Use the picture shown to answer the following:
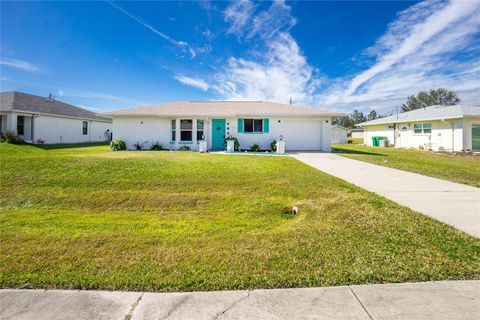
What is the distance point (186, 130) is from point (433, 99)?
74.0m

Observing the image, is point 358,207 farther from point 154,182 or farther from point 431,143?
point 431,143

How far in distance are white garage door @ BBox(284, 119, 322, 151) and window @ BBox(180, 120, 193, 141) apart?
7.25 metres

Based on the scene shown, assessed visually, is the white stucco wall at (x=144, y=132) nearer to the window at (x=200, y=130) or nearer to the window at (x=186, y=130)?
the window at (x=186, y=130)

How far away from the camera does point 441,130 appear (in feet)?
68.2

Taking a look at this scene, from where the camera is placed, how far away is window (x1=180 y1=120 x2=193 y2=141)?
17.9m

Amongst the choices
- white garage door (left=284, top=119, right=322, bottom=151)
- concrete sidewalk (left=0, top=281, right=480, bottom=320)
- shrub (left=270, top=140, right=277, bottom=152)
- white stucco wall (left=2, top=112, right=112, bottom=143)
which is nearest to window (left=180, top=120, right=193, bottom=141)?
shrub (left=270, top=140, right=277, bottom=152)

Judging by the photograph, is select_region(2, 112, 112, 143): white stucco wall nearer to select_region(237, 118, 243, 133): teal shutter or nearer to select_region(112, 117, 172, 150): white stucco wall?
select_region(112, 117, 172, 150): white stucco wall

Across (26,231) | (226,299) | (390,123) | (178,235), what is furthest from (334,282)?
(390,123)

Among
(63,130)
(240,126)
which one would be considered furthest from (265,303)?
(63,130)

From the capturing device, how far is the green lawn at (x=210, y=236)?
9.34 feet

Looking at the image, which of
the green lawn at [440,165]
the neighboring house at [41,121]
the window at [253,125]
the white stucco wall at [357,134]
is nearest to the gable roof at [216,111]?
the window at [253,125]

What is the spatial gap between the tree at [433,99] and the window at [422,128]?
165 feet

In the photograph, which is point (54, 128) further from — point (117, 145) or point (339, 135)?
point (339, 135)

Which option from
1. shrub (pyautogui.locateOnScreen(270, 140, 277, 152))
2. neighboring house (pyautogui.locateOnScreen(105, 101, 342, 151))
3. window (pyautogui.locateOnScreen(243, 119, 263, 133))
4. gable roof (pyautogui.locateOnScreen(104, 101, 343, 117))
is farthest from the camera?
window (pyautogui.locateOnScreen(243, 119, 263, 133))
